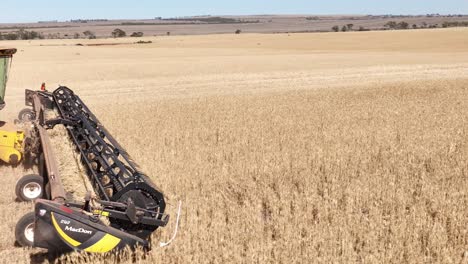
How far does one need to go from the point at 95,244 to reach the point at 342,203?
9.59 feet

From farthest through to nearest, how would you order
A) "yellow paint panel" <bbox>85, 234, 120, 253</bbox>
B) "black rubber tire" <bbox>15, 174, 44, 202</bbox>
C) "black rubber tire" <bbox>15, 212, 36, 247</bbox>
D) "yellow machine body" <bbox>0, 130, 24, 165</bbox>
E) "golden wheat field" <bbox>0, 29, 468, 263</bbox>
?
"yellow machine body" <bbox>0, 130, 24, 165</bbox> < "black rubber tire" <bbox>15, 174, 44, 202</bbox> < "black rubber tire" <bbox>15, 212, 36, 247</bbox> < "golden wheat field" <bbox>0, 29, 468, 263</bbox> < "yellow paint panel" <bbox>85, 234, 120, 253</bbox>

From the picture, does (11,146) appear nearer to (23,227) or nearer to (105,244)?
(23,227)

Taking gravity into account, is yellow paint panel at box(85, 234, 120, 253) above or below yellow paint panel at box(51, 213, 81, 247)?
below

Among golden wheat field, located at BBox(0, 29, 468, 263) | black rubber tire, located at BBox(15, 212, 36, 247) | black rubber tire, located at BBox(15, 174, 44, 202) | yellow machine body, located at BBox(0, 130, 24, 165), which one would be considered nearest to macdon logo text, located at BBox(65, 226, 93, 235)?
golden wheat field, located at BBox(0, 29, 468, 263)

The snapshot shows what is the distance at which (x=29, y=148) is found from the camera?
7668 millimetres

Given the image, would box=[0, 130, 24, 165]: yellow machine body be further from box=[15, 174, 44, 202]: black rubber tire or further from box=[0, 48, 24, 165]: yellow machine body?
box=[15, 174, 44, 202]: black rubber tire

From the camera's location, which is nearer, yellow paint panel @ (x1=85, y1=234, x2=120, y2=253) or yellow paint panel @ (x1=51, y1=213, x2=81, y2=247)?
yellow paint panel @ (x1=51, y1=213, x2=81, y2=247)

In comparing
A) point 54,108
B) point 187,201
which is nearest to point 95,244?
point 187,201

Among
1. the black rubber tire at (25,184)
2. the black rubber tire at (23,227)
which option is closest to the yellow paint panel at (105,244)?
the black rubber tire at (23,227)

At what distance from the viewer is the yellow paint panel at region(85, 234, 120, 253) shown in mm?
4172

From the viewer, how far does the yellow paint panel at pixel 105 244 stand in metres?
4.17

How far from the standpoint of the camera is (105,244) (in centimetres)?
420

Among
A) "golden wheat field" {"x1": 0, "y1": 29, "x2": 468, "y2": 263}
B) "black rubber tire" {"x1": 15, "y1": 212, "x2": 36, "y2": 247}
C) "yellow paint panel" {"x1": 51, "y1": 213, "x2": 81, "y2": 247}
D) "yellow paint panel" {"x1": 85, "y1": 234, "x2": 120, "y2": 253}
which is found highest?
"yellow paint panel" {"x1": 51, "y1": 213, "x2": 81, "y2": 247}

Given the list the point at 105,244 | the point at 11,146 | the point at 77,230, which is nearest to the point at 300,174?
the point at 105,244
